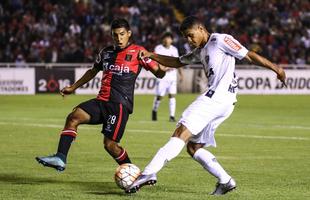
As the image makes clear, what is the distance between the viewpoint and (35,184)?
36.9ft

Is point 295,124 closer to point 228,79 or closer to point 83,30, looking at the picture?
point 228,79

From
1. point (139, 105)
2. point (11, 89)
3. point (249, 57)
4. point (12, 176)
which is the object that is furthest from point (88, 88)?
point (249, 57)

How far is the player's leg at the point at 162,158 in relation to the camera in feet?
31.6

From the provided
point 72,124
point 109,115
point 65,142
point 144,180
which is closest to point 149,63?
point 109,115

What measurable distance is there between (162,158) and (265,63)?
1605mm

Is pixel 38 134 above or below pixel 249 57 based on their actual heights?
below

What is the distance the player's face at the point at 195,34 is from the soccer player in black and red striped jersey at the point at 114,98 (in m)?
1.40

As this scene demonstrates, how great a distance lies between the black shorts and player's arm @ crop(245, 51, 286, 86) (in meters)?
2.12

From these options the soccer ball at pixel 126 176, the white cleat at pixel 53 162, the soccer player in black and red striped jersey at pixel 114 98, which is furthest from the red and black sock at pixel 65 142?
the soccer ball at pixel 126 176

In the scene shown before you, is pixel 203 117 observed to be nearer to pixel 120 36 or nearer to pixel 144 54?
pixel 144 54

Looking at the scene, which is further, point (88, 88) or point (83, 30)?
point (83, 30)

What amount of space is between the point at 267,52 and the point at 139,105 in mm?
13230

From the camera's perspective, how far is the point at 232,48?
10070mm

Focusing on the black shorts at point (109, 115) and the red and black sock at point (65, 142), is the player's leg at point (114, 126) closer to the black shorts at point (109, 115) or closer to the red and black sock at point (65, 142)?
the black shorts at point (109, 115)
